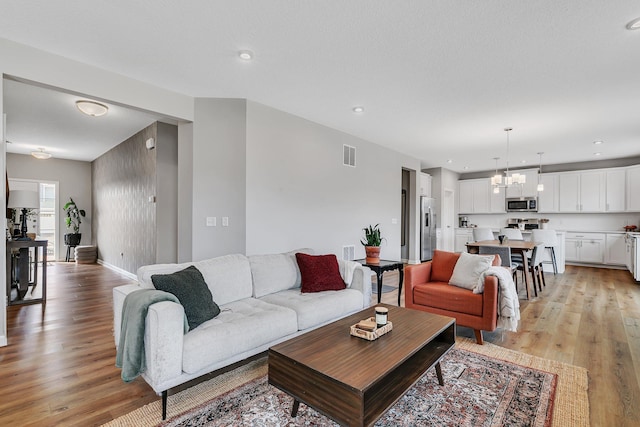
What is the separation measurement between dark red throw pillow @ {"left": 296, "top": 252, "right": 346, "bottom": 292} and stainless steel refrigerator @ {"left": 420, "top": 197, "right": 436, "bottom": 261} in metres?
5.15

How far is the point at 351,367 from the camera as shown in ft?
5.06

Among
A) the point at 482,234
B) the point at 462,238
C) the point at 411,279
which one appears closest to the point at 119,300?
the point at 411,279

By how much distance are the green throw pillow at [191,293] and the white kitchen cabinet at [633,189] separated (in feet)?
29.0

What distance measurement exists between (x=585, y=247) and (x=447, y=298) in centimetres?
646

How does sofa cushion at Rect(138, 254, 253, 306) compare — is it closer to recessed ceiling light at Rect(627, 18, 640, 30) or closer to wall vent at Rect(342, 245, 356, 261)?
wall vent at Rect(342, 245, 356, 261)

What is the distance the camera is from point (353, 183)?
553 centimetres

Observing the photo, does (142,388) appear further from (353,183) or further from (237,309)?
(353,183)

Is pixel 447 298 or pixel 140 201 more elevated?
pixel 140 201

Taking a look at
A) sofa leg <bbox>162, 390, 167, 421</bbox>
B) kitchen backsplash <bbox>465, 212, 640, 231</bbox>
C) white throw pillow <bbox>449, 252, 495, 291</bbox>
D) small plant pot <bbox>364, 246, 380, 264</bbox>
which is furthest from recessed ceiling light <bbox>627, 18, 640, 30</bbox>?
kitchen backsplash <bbox>465, 212, 640, 231</bbox>

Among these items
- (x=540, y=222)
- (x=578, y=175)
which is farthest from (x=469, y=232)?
(x=578, y=175)

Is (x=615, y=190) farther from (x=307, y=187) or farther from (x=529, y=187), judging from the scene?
(x=307, y=187)

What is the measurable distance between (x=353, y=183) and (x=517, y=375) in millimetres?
3786

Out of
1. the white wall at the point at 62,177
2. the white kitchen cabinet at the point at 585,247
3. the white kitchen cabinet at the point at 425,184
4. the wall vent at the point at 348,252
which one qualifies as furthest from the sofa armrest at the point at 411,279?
the white wall at the point at 62,177

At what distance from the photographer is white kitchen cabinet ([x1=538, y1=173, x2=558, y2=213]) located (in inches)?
306
